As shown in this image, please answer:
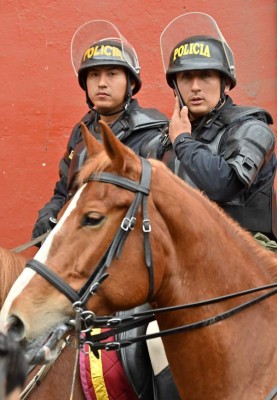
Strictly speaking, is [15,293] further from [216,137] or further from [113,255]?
[216,137]

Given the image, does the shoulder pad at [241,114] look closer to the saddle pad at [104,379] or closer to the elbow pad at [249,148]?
the elbow pad at [249,148]

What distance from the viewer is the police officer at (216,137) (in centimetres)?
383

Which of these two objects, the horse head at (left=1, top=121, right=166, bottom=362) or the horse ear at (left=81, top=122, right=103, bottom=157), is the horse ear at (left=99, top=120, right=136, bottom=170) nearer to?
the horse head at (left=1, top=121, right=166, bottom=362)

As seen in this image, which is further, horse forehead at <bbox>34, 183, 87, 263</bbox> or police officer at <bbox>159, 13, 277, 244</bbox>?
police officer at <bbox>159, 13, 277, 244</bbox>

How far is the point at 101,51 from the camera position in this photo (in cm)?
499

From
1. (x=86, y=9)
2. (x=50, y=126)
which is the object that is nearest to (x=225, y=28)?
(x=86, y=9)

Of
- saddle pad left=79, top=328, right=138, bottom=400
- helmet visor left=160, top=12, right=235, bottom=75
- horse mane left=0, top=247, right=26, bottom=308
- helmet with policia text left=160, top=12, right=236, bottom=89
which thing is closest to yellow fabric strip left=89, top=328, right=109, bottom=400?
saddle pad left=79, top=328, right=138, bottom=400

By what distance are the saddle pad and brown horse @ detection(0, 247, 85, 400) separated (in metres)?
0.06

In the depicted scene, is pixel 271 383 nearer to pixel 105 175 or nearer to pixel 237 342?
pixel 237 342

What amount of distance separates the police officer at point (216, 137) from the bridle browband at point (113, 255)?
2.44 feet

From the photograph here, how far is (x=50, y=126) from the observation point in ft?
20.7

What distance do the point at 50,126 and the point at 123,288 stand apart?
3393 mm

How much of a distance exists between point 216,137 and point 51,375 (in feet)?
4.65

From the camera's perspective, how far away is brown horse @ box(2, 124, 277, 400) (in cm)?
307
